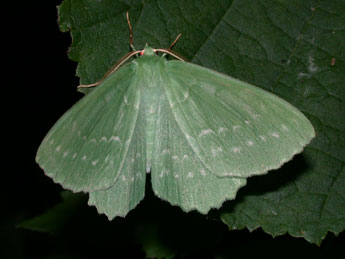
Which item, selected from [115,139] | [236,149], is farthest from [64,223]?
[236,149]

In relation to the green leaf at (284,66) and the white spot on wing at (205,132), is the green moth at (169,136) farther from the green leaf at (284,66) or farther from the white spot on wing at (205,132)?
the green leaf at (284,66)

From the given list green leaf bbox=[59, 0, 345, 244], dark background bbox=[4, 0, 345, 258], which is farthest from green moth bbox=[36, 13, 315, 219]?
dark background bbox=[4, 0, 345, 258]

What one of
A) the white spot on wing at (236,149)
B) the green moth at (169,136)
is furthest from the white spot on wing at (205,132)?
the white spot on wing at (236,149)

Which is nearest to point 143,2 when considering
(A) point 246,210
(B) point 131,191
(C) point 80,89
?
(C) point 80,89

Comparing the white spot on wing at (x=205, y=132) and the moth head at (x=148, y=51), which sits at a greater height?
the moth head at (x=148, y=51)

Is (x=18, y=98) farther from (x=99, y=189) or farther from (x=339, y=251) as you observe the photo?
(x=339, y=251)

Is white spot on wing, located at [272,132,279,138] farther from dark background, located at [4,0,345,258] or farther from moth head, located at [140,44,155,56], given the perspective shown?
moth head, located at [140,44,155,56]
